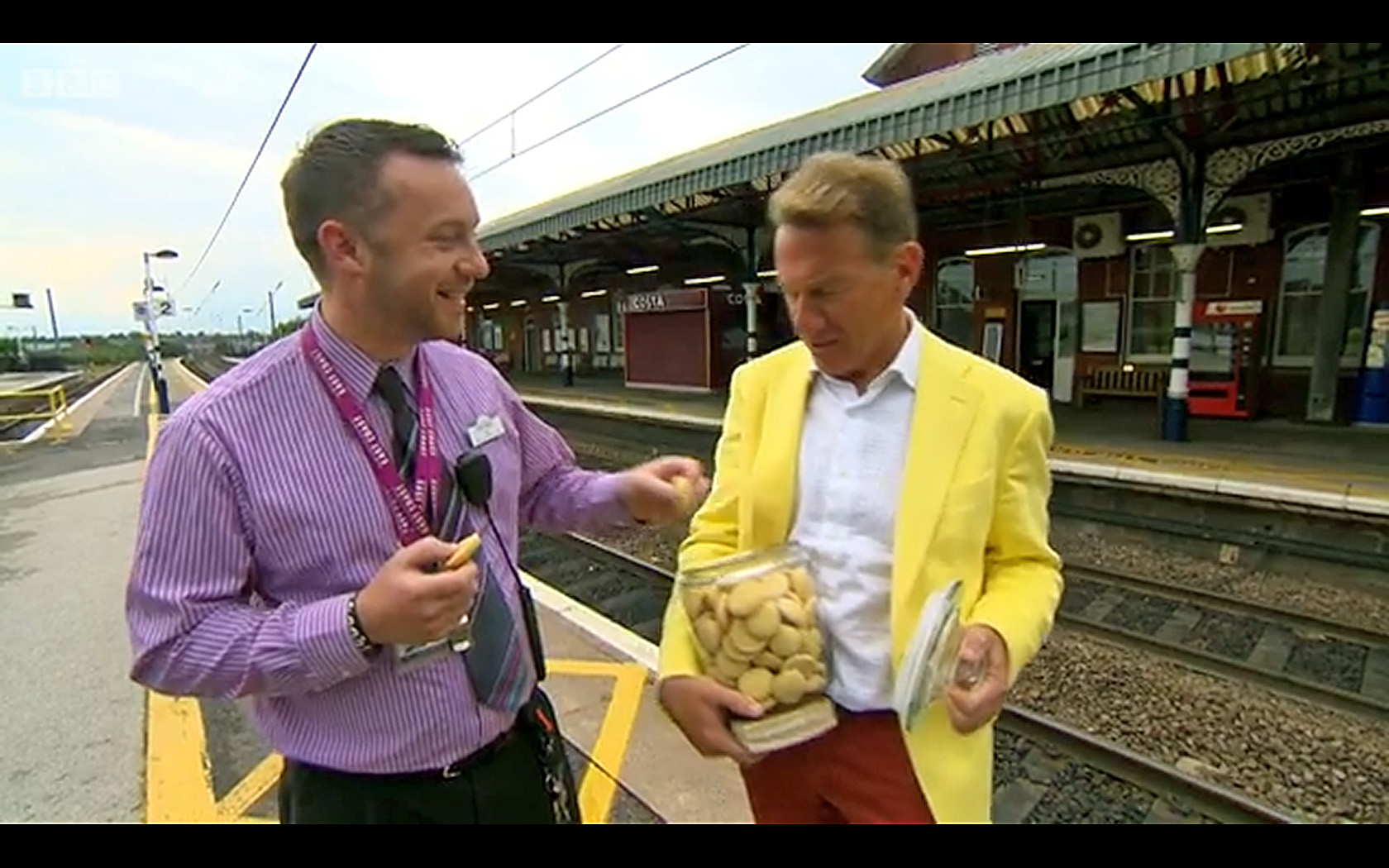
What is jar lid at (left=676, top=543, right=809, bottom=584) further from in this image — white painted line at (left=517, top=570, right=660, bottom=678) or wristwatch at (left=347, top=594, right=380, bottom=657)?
white painted line at (left=517, top=570, right=660, bottom=678)

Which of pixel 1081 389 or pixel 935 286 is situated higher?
pixel 935 286

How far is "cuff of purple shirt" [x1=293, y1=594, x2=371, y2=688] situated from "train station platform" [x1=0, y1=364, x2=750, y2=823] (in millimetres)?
1596

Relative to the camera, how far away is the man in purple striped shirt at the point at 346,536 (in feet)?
3.56

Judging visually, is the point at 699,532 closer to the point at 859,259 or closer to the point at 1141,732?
the point at 859,259

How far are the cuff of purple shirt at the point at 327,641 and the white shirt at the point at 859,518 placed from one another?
2.48 ft

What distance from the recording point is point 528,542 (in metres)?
7.52

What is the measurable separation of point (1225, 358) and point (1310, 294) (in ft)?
4.43

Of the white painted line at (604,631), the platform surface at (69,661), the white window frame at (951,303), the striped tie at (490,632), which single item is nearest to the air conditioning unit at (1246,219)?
the white window frame at (951,303)

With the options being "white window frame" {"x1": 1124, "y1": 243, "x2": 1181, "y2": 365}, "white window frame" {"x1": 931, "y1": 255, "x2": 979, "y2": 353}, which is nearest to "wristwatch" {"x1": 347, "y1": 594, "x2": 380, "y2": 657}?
"white window frame" {"x1": 1124, "y1": 243, "x2": 1181, "y2": 365}

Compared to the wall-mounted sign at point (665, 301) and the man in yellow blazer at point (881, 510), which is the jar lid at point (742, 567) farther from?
the wall-mounted sign at point (665, 301)

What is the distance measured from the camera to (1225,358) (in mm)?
11320

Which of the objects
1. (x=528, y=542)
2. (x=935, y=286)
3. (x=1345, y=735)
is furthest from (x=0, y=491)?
(x=935, y=286)

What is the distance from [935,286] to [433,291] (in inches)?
606

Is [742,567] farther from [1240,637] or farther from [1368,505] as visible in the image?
[1368,505]
